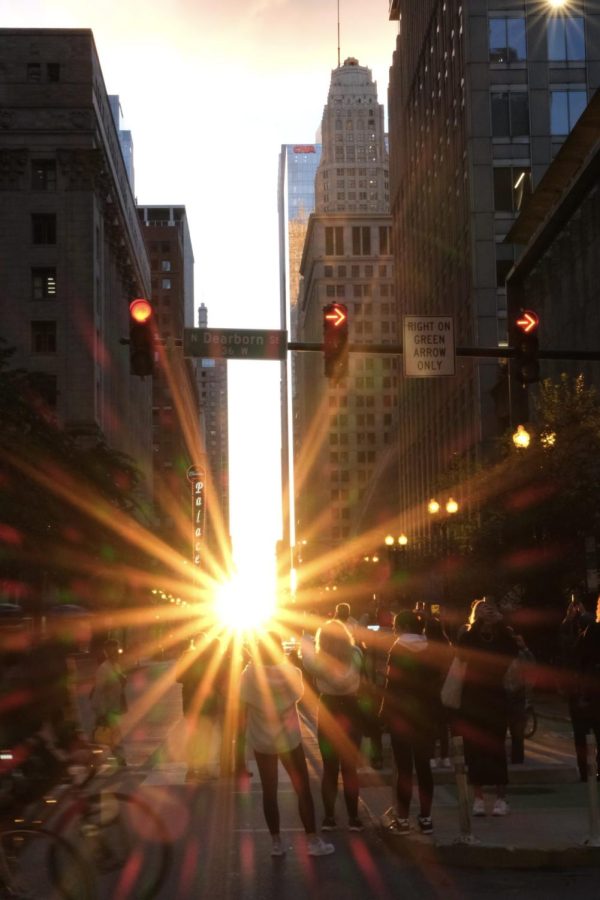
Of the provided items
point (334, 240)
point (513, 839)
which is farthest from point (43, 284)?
point (334, 240)

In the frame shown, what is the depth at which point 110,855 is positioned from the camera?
879cm

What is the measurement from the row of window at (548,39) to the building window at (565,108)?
1.87 m

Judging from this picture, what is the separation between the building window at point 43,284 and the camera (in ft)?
254

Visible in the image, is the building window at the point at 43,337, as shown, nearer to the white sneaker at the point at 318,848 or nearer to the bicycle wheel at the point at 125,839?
the white sneaker at the point at 318,848

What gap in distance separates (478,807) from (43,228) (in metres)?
71.3

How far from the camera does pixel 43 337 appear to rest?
251ft

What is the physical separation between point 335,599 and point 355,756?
4537 inches

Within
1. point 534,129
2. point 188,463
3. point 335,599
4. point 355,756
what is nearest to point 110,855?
point 355,756

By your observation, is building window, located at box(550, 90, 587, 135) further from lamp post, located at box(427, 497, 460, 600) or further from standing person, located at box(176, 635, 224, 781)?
standing person, located at box(176, 635, 224, 781)

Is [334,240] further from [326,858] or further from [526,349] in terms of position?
[326,858]

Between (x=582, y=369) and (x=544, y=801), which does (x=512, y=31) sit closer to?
(x=582, y=369)

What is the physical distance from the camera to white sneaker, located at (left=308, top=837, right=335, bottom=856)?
11008mm


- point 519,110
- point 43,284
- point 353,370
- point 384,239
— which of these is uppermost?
point 384,239

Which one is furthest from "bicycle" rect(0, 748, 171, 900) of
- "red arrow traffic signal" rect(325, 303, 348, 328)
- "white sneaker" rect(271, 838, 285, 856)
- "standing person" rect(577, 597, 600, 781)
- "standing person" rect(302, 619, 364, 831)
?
"red arrow traffic signal" rect(325, 303, 348, 328)
